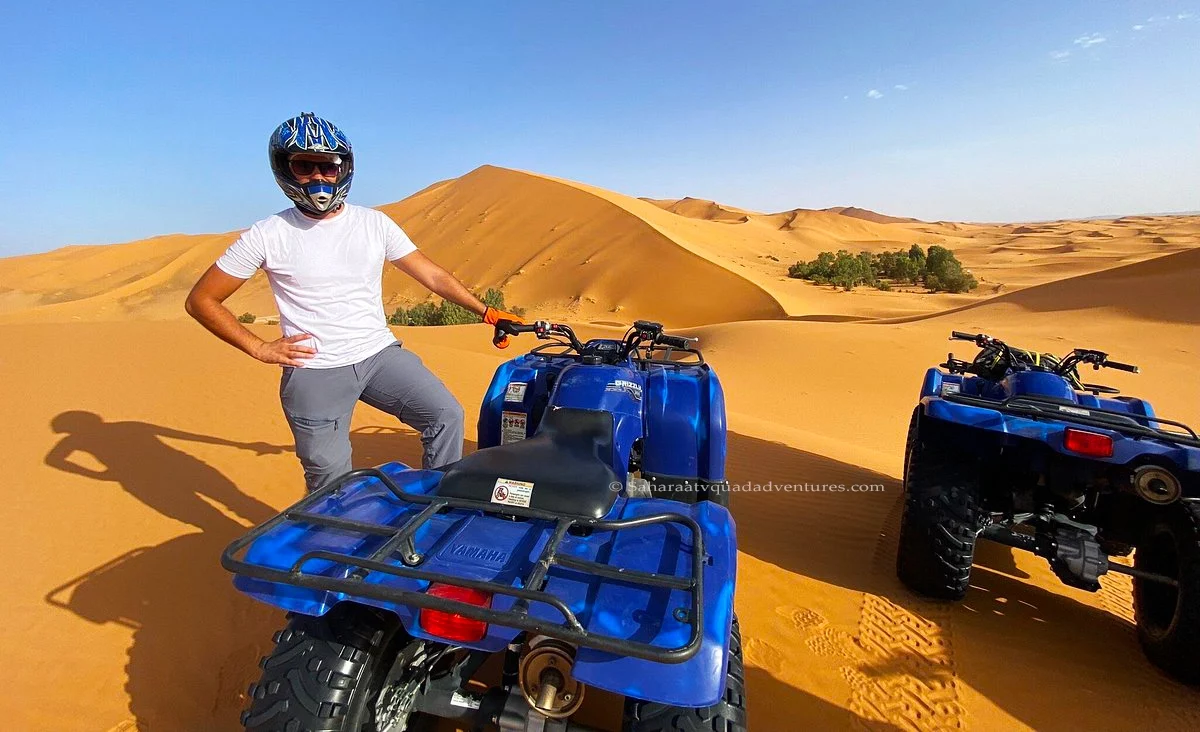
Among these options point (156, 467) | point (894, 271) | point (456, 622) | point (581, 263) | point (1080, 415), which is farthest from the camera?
point (894, 271)

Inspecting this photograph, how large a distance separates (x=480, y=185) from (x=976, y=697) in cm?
4185

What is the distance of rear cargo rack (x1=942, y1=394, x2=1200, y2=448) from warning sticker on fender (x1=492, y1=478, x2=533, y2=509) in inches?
94.4

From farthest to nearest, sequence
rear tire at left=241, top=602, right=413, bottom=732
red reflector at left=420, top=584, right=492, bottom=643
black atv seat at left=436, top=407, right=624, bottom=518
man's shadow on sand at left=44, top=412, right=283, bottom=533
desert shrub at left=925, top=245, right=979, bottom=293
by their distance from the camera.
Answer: desert shrub at left=925, top=245, right=979, bottom=293 < man's shadow on sand at left=44, top=412, right=283, bottom=533 < black atv seat at left=436, top=407, right=624, bottom=518 < rear tire at left=241, top=602, right=413, bottom=732 < red reflector at left=420, top=584, right=492, bottom=643

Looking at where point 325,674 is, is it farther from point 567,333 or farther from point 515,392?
point 567,333

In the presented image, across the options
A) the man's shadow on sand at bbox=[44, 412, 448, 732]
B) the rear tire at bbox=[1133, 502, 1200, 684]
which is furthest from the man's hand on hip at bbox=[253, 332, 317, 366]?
the rear tire at bbox=[1133, 502, 1200, 684]

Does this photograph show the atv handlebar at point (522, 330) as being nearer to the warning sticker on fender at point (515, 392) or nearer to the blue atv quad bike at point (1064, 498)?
the warning sticker on fender at point (515, 392)

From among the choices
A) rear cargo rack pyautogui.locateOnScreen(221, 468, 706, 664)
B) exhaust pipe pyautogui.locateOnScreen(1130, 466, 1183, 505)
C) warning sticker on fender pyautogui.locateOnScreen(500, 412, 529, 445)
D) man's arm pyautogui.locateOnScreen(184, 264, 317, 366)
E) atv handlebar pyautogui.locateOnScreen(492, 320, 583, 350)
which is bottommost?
exhaust pipe pyautogui.locateOnScreen(1130, 466, 1183, 505)

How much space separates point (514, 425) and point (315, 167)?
1578 millimetres

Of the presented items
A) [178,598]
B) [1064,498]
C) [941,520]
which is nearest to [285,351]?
[178,598]

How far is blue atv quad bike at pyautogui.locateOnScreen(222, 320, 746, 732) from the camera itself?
45.4 inches

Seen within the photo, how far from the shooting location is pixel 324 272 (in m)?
2.45

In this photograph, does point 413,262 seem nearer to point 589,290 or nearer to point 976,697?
point 976,697

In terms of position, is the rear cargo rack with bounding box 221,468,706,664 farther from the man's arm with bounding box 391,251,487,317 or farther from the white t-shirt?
the man's arm with bounding box 391,251,487,317

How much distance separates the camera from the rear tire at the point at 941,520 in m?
2.88
